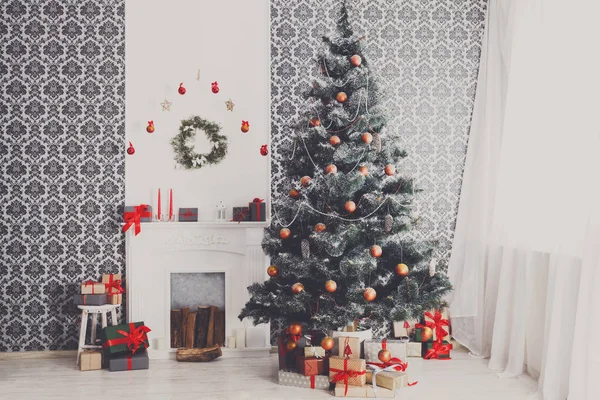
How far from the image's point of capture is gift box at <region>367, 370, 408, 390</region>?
3.47 m

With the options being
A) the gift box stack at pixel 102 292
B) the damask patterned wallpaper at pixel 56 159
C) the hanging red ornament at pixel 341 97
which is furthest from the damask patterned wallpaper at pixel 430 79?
the gift box stack at pixel 102 292

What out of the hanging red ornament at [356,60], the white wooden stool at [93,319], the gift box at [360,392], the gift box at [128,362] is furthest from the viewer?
the white wooden stool at [93,319]

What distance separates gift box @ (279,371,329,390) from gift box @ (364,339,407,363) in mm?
334

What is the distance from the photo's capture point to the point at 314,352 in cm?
368

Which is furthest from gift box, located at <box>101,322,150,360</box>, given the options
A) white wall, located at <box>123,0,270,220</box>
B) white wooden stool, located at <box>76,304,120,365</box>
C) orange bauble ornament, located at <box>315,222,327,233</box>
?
orange bauble ornament, located at <box>315,222,327,233</box>

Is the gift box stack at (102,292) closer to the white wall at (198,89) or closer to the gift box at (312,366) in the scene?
the white wall at (198,89)

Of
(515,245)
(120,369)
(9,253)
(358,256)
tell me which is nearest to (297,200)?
Answer: (358,256)

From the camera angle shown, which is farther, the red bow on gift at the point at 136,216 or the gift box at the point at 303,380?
the red bow on gift at the point at 136,216

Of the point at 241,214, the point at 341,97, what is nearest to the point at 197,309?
the point at 241,214

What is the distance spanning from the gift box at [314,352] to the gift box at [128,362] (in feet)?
4.33

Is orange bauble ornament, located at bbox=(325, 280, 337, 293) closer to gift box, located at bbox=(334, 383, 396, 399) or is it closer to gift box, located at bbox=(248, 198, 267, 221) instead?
gift box, located at bbox=(334, 383, 396, 399)

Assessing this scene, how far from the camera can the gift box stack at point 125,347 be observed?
13.4 ft

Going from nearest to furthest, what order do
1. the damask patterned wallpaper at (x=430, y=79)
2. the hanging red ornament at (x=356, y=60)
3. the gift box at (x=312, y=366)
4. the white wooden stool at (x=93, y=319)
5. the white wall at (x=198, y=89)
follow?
the gift box at (x=312, y=366), the hanging red ornament at (x=356, y=60), the white wooden stool at (x=93, y=319), the white wall at (x=198, y=89), the damask patterned wallpaper at (x=430, y=79)

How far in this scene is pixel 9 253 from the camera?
14.7 feet
